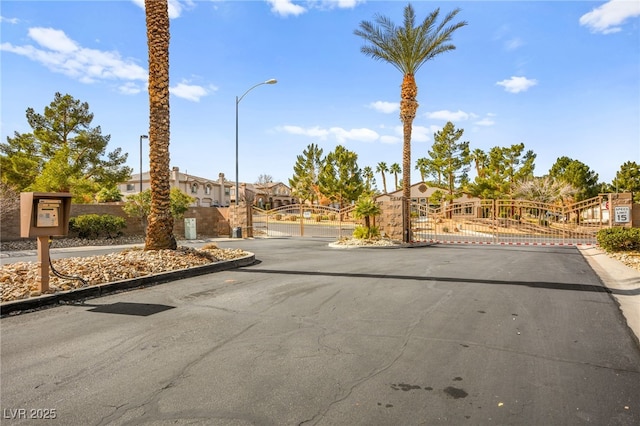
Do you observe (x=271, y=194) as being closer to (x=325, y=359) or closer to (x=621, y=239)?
(x=621, y=239)

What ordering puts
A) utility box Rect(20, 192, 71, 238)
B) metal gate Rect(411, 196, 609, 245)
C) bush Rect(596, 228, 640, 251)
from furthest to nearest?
1. metal gate Rect(411, 196, 609, 245)
2. bush Rect(596, 228, 640, 251)
3. utility box Rect(20, 192, 71, 238)

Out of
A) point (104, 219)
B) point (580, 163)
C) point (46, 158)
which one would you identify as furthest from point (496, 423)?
point (580, 163)

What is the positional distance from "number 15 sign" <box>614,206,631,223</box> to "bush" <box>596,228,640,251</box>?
236 cm

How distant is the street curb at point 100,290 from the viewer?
592 centimetres

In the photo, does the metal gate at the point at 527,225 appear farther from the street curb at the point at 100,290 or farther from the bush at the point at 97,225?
the bush at the point at 97,225

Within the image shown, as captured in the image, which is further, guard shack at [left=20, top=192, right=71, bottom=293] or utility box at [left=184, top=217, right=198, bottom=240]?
utility box at [left=184, top=217, right=198, bottom=240]

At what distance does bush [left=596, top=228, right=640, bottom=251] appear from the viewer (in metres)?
13.2

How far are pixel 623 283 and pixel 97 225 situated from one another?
20720 millimetres

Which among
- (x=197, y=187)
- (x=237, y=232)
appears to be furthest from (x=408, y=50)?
(x=197, y=187)

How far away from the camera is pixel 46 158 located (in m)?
33.0

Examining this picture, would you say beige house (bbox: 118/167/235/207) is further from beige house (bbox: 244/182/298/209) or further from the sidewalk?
the sidewalk

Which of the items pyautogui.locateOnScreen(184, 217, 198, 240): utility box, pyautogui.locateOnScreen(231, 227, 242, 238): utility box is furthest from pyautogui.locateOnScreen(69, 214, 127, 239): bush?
pyautogui.locateOnScreen(231, 227, 242, 238): utility box

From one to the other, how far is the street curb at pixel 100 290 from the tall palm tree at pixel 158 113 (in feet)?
5.58

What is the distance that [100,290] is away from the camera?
7070mm
